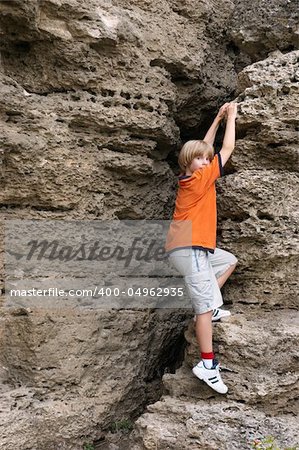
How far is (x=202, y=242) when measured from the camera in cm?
348

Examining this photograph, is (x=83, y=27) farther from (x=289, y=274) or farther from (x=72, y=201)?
(x=289, y=274)

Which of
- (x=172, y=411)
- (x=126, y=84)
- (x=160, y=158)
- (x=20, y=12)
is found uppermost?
(x=20, y=12)

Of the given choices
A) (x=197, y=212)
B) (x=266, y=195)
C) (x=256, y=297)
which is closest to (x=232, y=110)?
(x=266, y=195)

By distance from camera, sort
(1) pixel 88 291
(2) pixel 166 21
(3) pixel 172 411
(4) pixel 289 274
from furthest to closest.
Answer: (2) pixel 166 21 → (1) pixel 88 291 → (4) pixel 289 274 → (3) pixel 172 411

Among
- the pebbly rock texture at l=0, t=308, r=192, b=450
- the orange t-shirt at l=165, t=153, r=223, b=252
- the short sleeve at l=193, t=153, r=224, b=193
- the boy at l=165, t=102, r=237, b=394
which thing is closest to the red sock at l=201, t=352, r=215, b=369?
the boy at l=165, t=102, r=237, b=394

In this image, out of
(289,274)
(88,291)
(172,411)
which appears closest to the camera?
(172,411)

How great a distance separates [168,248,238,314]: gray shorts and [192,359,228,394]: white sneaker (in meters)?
0.32

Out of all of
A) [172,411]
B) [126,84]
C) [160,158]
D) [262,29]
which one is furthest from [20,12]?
[172,411]

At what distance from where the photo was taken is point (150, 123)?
4.04 metres

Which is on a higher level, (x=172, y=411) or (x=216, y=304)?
(x=216, y=304)

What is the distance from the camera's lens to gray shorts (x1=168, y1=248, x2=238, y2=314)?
342 centimetres

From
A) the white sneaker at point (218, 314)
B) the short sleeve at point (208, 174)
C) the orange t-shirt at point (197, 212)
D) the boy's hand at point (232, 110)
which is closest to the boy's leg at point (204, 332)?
the white sneaker at point (218, 314)

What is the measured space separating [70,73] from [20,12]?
1.67 feet

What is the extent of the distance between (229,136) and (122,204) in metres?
0.92
